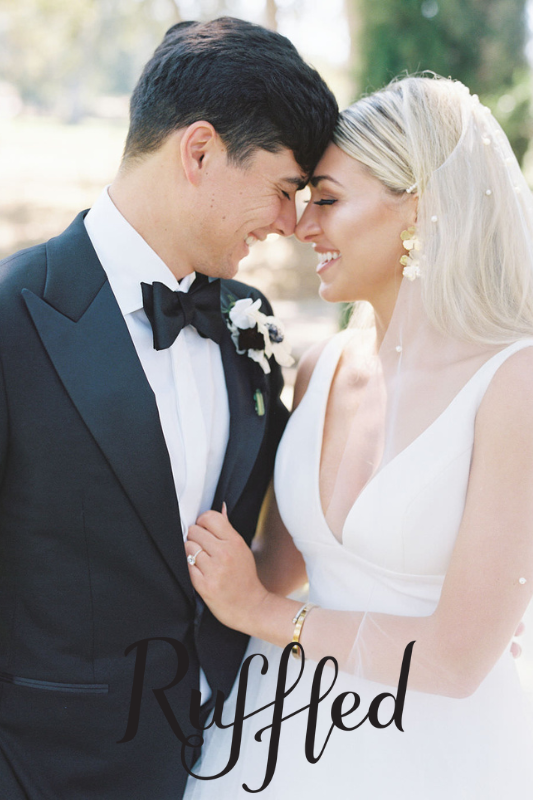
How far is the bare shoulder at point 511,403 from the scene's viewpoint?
183cm

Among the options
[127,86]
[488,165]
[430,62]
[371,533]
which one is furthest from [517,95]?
[127,86]

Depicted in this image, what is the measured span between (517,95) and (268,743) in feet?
29.7

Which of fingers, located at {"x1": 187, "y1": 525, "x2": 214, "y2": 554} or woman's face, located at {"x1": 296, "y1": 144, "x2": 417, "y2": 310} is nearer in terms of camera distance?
fingers, located at {"x1": 187, "y1": 525, "x2": 214, "y2": 554}

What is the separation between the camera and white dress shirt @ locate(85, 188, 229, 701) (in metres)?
1.98

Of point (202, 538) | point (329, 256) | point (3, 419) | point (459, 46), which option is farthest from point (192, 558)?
point (459, 46)

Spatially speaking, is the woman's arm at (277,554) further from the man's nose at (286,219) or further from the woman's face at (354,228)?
the man's nose at (286,219)

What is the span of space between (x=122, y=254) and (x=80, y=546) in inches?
32.2

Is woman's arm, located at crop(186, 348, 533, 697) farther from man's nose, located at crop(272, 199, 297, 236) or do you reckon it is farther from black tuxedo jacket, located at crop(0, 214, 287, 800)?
man's nose, located at crop(272, 199, 297, 236)

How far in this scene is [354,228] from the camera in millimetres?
2236

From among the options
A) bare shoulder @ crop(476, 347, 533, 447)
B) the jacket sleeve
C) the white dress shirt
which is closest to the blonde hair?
bare shoulder @ crop(476, 347, 533, 447)

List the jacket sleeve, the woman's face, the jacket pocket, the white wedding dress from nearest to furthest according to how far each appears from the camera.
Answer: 1. the jacket sleeve
2. the jacket pocket
3. the white wedding dress
4. the woman's face

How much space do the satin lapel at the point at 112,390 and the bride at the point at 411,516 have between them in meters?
0.24

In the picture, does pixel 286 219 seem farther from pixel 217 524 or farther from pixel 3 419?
pixel 3 419

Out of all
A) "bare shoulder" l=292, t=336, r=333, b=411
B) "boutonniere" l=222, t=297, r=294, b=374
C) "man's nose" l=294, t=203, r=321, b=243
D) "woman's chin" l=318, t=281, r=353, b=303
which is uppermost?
"man's nose" l=294, t=203, r=321, b=243
